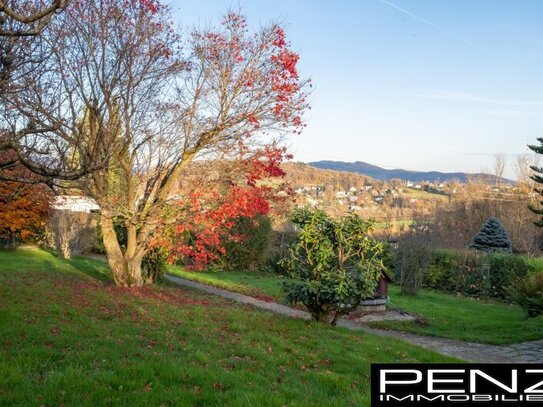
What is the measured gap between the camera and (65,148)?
391 inches

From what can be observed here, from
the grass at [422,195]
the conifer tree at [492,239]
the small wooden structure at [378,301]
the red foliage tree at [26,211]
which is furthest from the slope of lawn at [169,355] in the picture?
the grass at [422,195]

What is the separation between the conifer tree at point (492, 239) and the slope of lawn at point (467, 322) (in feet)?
33.0

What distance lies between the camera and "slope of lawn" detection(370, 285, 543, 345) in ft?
35.2

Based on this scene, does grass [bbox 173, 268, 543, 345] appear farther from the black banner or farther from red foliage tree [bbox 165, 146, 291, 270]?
the black banner

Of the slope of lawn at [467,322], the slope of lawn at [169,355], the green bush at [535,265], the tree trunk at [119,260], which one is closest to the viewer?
the slope of lawn at [169,355]

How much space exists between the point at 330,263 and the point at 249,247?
15.3 meters

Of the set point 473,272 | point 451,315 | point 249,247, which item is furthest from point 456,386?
point 249,247

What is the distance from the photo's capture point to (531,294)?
491 inches

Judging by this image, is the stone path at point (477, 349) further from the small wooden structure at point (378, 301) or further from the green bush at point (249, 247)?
the green bush at point (249, 247)

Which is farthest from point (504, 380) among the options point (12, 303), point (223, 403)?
point (12, 303)

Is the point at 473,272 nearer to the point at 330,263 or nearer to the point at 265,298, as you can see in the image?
the point at 265,298

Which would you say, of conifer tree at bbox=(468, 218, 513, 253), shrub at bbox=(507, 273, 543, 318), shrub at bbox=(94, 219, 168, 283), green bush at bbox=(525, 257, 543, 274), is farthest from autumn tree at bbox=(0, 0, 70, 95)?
conifer tree at bbox=(468, 218, 513, 253)

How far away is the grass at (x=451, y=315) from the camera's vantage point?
10.9m

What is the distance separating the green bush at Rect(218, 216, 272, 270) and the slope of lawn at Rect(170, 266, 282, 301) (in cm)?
71
